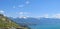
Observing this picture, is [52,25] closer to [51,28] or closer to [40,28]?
[51,28]

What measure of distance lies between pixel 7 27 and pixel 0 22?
51 centimetres

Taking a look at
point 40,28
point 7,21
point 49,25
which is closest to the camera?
point 7,21

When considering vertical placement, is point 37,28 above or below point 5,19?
below

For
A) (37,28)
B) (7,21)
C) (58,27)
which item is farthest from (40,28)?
(7,21)

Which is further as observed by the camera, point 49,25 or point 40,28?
point 49,25

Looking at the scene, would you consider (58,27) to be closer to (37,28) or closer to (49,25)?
(49,25)

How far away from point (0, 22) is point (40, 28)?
67.6 inches

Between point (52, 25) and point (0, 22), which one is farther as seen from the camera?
point (52, 25)

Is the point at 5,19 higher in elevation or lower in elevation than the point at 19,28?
higher

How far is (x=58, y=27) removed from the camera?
7301 millimetres

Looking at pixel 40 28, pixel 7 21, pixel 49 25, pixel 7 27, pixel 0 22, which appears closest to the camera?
pixel 7 27

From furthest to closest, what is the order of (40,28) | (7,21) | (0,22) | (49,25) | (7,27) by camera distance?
1. (49,25)
2. (40,28)
3. (7,21)
4. (0,22)
5. (7,27)

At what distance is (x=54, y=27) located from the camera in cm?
754

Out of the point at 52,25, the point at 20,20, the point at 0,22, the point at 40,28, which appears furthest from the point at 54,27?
the point at 0,22
